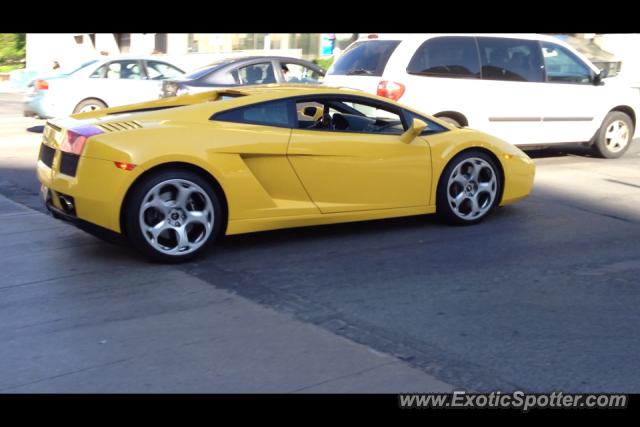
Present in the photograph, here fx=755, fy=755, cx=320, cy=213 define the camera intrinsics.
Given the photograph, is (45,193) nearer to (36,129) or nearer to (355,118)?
(355,118)

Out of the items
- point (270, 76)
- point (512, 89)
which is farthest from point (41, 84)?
point (512, 89)

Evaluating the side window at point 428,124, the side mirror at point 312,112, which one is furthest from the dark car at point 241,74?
the side window at point 428,124

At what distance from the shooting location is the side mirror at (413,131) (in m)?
6.46

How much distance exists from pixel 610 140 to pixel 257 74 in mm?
5901

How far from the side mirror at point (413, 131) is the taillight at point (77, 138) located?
8.38 ft

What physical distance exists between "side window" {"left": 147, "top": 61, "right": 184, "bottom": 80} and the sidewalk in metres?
10.5

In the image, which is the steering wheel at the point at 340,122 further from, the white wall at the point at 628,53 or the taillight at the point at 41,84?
the white wall at the point at 628,53

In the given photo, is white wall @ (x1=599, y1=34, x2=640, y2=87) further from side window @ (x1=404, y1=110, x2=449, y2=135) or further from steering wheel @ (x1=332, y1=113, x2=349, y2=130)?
steering wheel @ (x1=332, y1=113, x2=349, y2=130)

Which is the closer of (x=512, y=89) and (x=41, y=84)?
(x=512, y=89)

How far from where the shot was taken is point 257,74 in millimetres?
13172

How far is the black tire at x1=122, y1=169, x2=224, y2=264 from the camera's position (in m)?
5.42

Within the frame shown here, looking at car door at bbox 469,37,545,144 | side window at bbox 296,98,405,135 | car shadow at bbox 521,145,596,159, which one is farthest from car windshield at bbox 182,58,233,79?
side window at bbox 296,98,405,135

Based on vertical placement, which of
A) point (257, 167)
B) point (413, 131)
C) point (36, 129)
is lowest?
point (36, 129)

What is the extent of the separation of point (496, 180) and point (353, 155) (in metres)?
1.58
